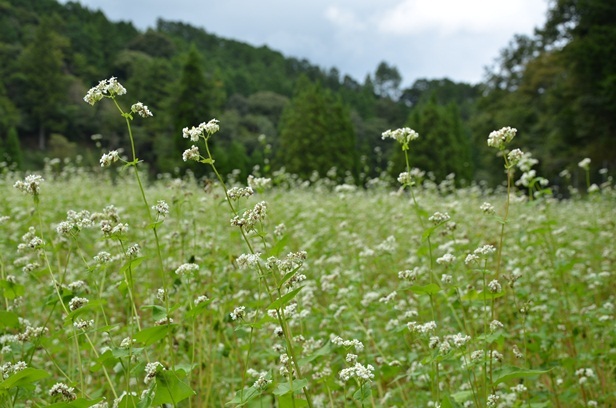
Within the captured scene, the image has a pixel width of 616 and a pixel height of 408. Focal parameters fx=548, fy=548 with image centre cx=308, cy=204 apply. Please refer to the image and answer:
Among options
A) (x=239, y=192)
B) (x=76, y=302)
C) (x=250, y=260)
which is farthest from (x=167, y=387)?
(x=239, y=192)

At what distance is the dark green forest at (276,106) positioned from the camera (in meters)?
17.8

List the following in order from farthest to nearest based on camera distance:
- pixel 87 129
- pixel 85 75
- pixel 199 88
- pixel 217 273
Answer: pixel 85 75 → pixel 87 129 → pixel 199 88 → pixel 217 273

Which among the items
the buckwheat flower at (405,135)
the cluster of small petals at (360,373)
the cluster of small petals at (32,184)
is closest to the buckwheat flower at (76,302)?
the cluster of small petals at (32,184)

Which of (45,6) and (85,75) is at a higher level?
(45,6)

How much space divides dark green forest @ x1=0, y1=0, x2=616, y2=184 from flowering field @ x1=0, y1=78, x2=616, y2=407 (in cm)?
314

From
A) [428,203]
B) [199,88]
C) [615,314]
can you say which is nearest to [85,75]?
[199,88]

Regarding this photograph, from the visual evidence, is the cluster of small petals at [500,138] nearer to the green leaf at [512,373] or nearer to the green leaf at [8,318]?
the green leaf at [512,373]

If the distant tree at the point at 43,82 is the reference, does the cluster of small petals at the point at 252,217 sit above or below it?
below

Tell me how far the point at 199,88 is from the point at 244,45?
2909 inches

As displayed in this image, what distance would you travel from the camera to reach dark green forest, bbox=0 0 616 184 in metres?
17.8

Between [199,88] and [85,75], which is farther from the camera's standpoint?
[85,75]

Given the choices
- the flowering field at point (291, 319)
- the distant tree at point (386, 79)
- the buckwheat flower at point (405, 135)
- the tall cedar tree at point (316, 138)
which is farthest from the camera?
the distant tree at point (386, 79)

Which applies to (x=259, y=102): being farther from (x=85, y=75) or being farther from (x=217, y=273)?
(x=217, y=273)

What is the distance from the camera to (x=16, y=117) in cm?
4994
